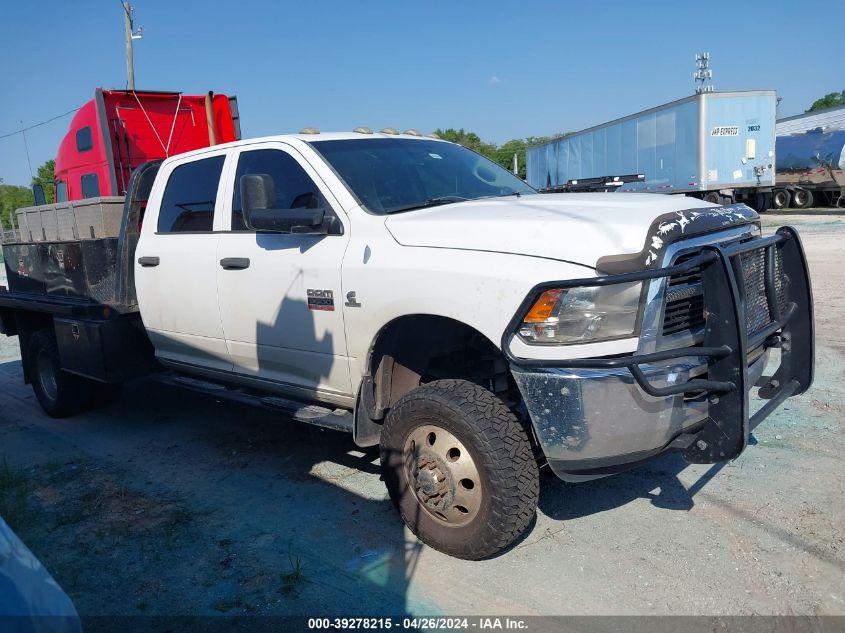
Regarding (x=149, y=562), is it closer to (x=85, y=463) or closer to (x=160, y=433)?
(x=85, y=463)

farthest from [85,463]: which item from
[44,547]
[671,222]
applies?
[671,222]

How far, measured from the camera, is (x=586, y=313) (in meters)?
2.89

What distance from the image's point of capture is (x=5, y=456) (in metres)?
5.46

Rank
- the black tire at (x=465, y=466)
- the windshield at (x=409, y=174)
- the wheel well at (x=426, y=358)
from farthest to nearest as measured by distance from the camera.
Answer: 1. the windshield at (x=409, y=174)
2. the wheel well at (x=426, y=358)
3. the black tire at (x=465, y=466)

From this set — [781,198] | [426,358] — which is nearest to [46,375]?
[426,358]

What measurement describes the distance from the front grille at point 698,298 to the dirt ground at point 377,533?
1089mm

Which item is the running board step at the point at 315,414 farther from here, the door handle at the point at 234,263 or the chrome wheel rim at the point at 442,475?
the door handle at the point at 234,263

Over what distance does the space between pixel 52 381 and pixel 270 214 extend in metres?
3.84

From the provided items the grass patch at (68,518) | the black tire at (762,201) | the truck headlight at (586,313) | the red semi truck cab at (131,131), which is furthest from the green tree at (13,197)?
the truck headlight at (586,313)

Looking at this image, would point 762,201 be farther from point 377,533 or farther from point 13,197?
point 13,197

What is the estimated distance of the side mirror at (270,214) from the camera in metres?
3.73

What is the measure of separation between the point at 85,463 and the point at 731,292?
14.9 feet

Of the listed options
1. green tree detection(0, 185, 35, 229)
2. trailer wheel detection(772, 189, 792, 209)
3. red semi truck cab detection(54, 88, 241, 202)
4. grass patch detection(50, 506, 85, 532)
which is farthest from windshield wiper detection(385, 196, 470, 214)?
green tree detection(0, 185, 35, 229)

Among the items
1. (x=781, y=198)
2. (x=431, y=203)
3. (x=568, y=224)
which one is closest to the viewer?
(x=568, y=224)
